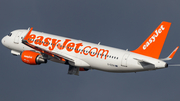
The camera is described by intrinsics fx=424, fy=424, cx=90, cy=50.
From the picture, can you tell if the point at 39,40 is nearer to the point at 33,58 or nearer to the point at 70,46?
the point at 33,58

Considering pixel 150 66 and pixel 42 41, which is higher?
pixel 42 41

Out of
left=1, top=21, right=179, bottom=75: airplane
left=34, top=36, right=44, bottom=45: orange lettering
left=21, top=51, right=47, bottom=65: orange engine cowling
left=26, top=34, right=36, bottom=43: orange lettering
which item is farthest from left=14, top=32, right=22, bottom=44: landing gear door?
left=21, top=51, right=47, bottom=65: orange engine cowling

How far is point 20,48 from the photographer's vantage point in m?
61.6

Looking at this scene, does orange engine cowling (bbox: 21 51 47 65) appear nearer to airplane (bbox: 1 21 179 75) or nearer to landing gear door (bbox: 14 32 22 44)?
airplane (bbox: 1 21 179 75)

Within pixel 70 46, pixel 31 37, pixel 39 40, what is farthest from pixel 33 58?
pixel 70 46

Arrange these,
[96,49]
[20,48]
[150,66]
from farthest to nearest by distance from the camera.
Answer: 1. [20,48]
2. [96,49]
3. [150,66]

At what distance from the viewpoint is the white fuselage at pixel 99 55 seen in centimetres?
5246

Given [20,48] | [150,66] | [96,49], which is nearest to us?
[150,66]

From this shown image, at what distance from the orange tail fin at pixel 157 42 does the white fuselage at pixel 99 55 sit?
782mm

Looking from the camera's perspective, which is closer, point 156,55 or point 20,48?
point 156,55

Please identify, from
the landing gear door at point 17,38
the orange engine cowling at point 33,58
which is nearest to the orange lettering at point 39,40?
the orange engine cowling at point 33,58

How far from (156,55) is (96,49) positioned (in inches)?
323

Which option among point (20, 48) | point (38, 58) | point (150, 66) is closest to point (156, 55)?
point (150, 66)

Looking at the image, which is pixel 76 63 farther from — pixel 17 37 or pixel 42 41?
pixel 17 37
